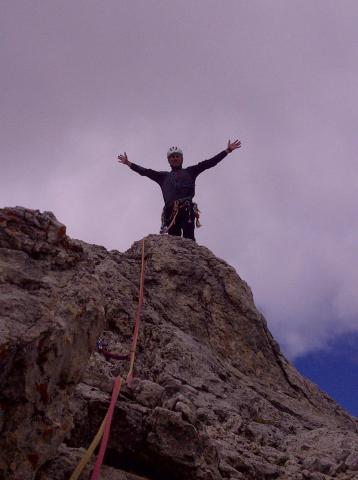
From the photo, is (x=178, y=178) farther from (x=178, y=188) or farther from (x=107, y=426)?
(x=107, y=426)

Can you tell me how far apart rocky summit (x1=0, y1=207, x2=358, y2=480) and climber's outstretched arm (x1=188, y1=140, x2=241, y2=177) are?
7.94 ft

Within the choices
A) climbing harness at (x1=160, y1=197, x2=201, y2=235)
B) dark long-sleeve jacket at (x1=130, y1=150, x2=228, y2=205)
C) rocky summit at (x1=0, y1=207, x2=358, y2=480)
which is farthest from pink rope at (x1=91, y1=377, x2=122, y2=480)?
dark long-sleeve jacket at (x1=130, y1=150, x2=228, y2=205)

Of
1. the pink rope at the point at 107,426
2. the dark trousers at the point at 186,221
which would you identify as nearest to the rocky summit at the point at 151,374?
the pink rope at the point at 107,426

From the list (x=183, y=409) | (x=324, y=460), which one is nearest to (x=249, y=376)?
(x=324, y=460)

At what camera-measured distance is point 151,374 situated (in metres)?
8.20

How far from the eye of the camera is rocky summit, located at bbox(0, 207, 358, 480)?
163 inches

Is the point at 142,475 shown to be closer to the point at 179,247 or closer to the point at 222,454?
the point at 222,454

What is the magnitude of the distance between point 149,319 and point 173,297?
1.24m

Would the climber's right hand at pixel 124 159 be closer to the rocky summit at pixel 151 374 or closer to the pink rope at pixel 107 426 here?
the rocky summit at pixel 151 374

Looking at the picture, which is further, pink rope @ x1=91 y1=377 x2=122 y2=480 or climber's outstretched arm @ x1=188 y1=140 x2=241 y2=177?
climber's outstretched arm @ x1=188 y1=140 x2=241 y2=177

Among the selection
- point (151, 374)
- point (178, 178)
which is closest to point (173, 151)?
point (178, 178)

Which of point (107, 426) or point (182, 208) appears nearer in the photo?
point (107, 426)

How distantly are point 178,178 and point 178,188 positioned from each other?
31 cm

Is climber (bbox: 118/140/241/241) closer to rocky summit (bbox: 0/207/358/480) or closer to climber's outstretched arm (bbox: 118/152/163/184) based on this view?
climber's outstretched arm (bbox: 118/152/163/184)
